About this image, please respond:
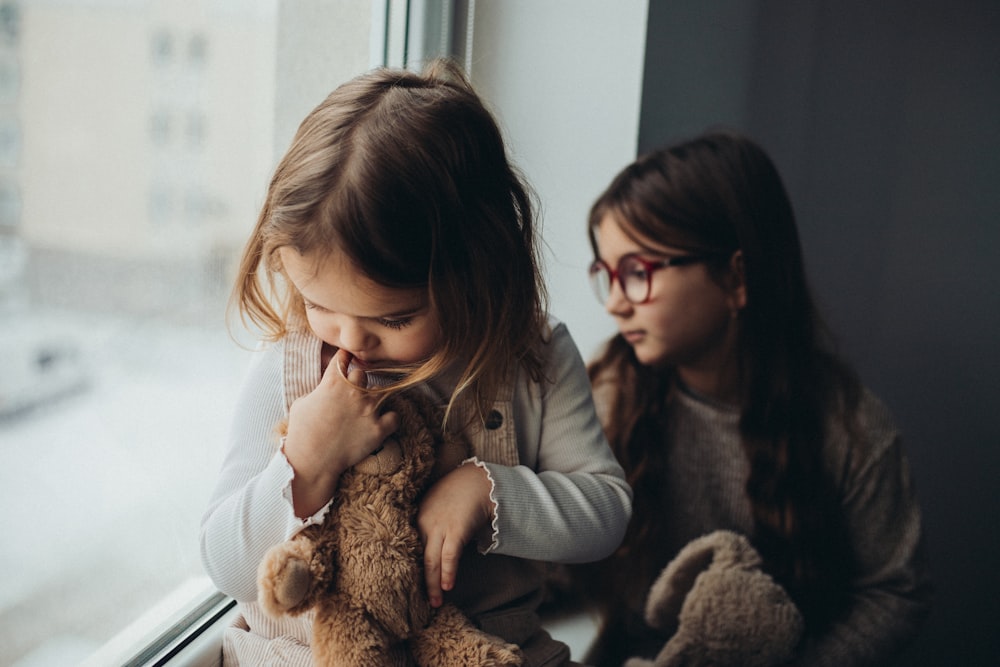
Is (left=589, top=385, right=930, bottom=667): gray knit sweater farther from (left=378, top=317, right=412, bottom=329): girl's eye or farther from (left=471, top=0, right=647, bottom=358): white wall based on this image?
(left=378, top=317, right=412, bottom=329): girl's eye

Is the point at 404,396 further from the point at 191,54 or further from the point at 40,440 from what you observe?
the point at 191,54

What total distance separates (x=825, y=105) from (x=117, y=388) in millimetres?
1577

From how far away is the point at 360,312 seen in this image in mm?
733

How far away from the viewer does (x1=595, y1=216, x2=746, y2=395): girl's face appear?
1.24 meters

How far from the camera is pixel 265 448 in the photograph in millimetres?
817

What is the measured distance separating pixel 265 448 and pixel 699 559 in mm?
611

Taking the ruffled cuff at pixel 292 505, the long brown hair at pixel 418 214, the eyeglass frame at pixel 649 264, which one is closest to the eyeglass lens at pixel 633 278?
the eyeglass frame at pixel 649 264

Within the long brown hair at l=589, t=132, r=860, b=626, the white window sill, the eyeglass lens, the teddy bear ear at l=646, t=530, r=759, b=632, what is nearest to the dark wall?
the long brown hair at l=589, t=132, r=860, b=626

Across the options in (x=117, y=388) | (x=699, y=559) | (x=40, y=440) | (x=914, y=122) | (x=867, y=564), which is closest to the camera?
(x=40, y=440)

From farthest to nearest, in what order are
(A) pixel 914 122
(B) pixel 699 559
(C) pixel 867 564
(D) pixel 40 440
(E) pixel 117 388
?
1. (A) pixel 914 122
2. (C) pixel 867 564
3. (B) pixel 699 559
4. (E) pixel 117 388
5. (D) pixel 40 440

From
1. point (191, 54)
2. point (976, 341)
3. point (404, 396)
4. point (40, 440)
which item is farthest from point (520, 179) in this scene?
point (976, 341)

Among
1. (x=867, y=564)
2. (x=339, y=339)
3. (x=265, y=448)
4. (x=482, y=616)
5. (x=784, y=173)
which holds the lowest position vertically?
(x=867, y=564)

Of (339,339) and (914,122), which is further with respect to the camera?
(914,122)

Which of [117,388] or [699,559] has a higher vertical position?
[117,388]
